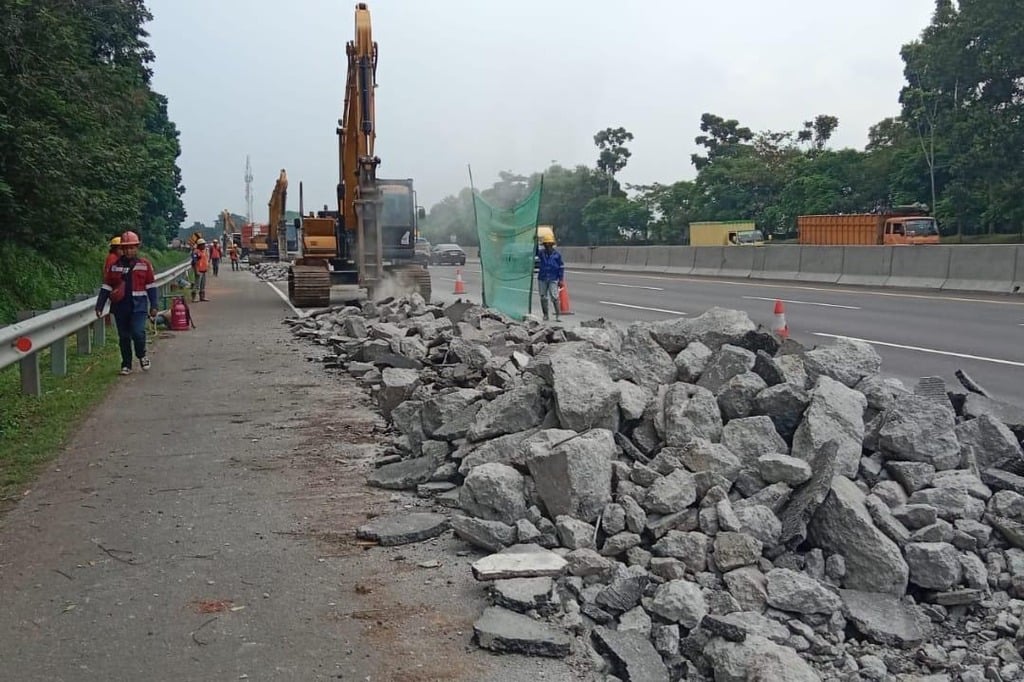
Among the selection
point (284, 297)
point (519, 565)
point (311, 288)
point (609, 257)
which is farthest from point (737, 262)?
point (519, 565)

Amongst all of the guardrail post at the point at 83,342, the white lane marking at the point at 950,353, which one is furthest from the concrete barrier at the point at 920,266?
the guardrail post at the point at 83,342

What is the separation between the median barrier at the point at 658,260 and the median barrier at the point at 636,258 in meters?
0.34

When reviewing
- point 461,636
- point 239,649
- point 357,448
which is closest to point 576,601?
point 461,636

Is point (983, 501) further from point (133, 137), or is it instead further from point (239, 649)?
point (133, 137)

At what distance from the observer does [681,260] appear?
3722 cm

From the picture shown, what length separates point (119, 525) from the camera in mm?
5398

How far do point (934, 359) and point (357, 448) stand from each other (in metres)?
7.96

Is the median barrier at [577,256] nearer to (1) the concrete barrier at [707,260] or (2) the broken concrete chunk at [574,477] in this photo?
(1) the concrete barrier at [707,260]

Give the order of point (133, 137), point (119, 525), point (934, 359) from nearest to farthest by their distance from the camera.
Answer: point (119, 525)
point (934, 359)
point (133, 137)

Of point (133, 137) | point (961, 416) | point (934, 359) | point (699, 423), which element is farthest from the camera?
point (133, 137)

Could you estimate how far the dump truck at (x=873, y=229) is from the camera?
42.5m

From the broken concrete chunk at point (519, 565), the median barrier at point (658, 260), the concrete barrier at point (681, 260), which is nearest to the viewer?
the broken concrete chunk at point (519, 565)

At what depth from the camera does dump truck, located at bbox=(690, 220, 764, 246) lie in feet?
169

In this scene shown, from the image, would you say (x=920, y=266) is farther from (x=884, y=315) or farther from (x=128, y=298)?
(x=128, y=298)
